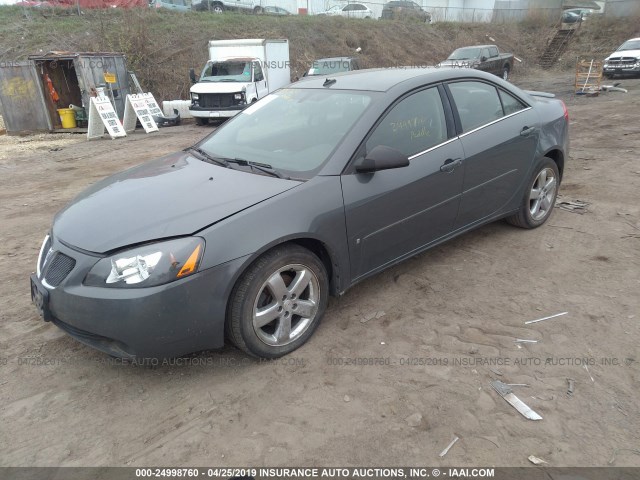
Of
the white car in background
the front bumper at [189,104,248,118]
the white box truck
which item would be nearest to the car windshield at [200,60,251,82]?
the white box truck

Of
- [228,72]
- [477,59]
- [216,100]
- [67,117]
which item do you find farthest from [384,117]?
[477,59]

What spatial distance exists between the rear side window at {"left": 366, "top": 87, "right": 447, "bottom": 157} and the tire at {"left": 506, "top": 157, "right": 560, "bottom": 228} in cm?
139

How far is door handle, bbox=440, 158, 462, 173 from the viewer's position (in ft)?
12.0

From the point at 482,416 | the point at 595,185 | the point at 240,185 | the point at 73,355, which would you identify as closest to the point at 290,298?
the point at 240,185

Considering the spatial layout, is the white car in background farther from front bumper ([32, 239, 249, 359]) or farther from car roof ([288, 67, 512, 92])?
front bumper ([32, 239, 249, 359])

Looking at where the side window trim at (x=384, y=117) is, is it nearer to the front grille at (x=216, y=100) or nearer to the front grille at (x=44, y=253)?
the front grille at (x=44, y=253)

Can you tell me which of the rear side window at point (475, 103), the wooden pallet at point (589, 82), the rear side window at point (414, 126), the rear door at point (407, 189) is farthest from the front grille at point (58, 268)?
the wooden pallet at point (589, 82)

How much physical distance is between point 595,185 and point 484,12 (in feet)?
123

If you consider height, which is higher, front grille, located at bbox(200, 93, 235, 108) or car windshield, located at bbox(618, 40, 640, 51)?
car windshield, located at bbox(618, 40, 640, 51)

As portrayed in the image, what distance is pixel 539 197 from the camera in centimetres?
482

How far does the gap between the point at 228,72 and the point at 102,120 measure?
4.33 m

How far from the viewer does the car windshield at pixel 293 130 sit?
10.9 ft

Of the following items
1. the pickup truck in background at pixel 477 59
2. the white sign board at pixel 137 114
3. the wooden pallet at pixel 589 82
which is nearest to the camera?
the white sign board at pixel 137 114

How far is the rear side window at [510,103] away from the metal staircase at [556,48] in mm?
32076
